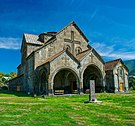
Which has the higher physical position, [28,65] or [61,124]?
[28,65]

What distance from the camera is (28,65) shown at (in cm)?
3625

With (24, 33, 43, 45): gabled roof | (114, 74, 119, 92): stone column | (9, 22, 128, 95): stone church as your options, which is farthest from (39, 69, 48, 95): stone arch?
(114, 74, 119, 92): stone column

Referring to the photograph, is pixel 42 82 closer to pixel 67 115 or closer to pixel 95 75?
pixel 95 75

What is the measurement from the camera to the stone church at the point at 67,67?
29.2m

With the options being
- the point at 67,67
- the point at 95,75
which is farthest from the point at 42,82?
the point at 95,75

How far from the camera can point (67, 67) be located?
28938mm

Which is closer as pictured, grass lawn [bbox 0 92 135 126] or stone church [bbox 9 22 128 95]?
grass lawn [bbox 0 92 135 126]

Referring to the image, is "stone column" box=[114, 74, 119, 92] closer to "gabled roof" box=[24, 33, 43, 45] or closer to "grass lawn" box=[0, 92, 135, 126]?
"gabled roof" box=[24, 33, 43, 45]

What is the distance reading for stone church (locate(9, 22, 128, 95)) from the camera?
29172mm

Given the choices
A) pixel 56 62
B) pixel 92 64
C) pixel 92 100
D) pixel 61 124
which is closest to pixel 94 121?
pixel 61 124

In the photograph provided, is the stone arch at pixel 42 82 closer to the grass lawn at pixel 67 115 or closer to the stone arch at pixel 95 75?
the stone arch at pixel 95 75

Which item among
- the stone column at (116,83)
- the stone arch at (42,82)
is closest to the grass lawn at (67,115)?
the stone arch at (42,82)

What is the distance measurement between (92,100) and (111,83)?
18.5 metres

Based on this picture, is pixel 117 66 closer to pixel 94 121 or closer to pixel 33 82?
pixel 33 82
